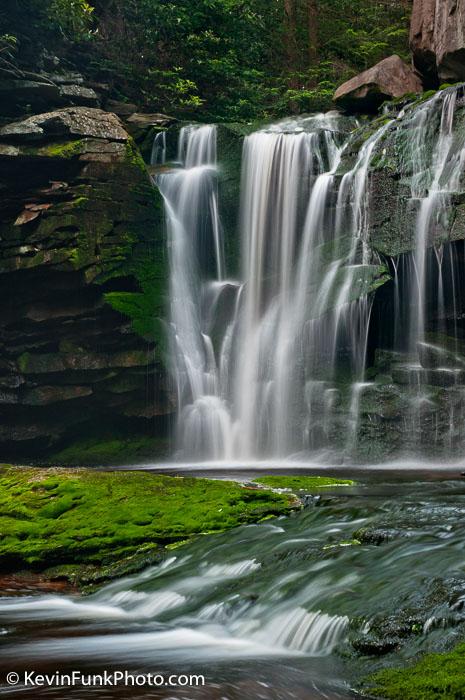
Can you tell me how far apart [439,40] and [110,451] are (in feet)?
53.5

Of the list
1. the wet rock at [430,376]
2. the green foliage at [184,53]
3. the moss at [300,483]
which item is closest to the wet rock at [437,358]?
the wet rock at [430,376]

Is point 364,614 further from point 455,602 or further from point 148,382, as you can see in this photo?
point 148,382

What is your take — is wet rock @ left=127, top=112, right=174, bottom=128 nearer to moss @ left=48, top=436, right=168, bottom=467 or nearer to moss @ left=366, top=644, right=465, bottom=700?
moss @ left=48, top=436, right=168, bottom=467

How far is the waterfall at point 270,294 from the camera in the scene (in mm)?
19859

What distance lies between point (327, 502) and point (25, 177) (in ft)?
49.7

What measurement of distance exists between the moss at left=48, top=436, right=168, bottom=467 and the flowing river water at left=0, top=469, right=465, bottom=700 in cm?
1294

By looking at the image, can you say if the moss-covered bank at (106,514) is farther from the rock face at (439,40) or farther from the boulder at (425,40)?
the boulder at (425,40)

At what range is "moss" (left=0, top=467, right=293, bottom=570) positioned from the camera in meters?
9.10

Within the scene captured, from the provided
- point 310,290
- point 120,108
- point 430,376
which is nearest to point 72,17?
point 120,108

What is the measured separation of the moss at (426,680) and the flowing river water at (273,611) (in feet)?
0.59

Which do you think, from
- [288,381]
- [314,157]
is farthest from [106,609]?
[314,157]

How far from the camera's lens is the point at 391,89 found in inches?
995

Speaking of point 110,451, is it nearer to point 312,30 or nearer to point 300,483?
point 300,483

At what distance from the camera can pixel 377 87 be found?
25141 mm
